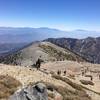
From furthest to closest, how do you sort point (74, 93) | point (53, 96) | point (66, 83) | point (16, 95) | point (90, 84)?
point (90, 84) < point (66, 83) < point (74, 93) < point (53, 96) < point (16, 95)

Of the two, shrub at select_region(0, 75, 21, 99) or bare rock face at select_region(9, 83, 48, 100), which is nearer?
bare rock face at select_region(9, 83, 48, 100)

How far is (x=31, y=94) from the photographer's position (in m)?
15.6

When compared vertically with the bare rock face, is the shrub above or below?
below

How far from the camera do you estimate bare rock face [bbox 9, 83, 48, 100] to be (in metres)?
15.1

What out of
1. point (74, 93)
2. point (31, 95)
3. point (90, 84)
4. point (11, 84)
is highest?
point (31, 95)

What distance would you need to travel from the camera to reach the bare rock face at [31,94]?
15.1 meters

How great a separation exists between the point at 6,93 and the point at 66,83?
13.8 metres

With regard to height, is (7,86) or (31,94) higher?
(31,94)

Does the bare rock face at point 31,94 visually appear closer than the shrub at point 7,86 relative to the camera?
Yes

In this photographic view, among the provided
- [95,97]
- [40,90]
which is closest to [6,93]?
[40,90]

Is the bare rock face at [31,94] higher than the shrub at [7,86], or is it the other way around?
the bare rock face at [31,94]

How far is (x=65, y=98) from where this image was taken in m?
22.6

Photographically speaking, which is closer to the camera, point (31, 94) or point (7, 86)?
point (31, 94)

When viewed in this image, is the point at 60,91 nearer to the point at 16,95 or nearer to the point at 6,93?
the point at 6,93
